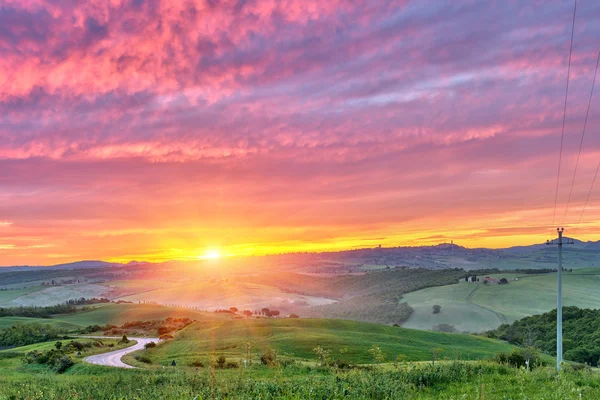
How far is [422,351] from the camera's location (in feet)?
246

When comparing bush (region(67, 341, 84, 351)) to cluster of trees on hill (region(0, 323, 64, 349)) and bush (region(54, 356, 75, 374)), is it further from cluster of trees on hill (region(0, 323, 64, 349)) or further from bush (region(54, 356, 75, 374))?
cluster of trees on hill (region(0, 323, 64, 349))

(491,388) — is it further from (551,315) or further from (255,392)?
(551,315)

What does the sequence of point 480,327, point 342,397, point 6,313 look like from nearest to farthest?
point 342,397, point 480,327, point 6,313

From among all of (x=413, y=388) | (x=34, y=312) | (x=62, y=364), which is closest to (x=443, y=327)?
(x=62, y=364)

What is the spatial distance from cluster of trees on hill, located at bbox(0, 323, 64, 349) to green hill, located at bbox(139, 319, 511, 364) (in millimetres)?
39685

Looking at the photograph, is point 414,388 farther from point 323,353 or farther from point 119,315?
point 119,315

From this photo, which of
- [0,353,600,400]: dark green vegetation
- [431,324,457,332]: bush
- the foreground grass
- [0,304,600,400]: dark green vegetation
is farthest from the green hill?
[431,324,457,332]: bush

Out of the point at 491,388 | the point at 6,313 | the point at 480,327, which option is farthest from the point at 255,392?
the point at 6,313

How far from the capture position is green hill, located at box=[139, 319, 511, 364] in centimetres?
7050

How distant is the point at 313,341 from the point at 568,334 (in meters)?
69.7

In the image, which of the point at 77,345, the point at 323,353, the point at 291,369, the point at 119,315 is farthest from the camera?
the point at 119,315

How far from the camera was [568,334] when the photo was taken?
10662 cm

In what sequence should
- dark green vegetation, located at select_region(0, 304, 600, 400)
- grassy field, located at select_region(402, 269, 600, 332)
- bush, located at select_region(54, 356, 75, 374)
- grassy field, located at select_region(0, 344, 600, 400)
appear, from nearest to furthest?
grassy field, located at select_region(0, 344, 600, 400)
dark green vegetation, located at select_region(0, 304, 600, 400)
bush, located at select_region(54, 356, 75, 374)
grassy field, located at select_region(402, 269, 600, 332)

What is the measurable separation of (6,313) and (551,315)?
20443 centimetres
